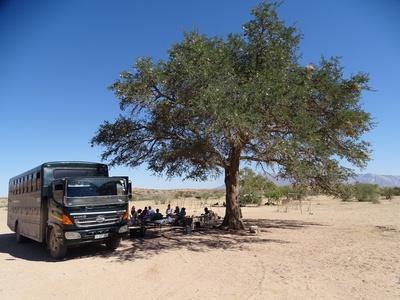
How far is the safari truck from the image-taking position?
35.0ft

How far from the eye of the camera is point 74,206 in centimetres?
1067

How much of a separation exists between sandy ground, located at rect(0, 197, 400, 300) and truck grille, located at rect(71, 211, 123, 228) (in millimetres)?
1212

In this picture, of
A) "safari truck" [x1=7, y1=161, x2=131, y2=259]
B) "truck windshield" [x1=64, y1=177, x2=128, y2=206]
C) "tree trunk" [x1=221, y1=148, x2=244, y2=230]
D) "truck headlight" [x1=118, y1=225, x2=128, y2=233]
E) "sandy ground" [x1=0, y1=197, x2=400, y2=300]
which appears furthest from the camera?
"tree trunk" [x1=221, y1=148, x2=244, y2=230]

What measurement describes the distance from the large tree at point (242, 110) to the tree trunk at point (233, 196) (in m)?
0.05

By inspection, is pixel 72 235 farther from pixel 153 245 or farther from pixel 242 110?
pixel 242 110

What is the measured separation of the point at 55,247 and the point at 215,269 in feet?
20.0

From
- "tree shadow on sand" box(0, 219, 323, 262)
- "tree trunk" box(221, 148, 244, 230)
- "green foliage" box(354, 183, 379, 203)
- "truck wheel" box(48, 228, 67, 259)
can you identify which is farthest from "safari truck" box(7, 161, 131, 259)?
"green foliage" box(354, 183, 379, 203)

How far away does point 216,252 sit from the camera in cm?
1133

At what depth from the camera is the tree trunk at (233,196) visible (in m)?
16.7

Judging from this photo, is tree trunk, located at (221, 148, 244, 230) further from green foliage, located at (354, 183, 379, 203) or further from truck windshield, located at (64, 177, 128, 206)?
green foliage, located at (354, 183, 379, 203)

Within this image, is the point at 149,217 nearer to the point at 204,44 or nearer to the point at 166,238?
the point at 166,238

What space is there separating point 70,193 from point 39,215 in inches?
91.4

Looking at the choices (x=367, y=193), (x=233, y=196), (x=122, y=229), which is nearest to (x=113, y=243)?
(x=122, y=229)

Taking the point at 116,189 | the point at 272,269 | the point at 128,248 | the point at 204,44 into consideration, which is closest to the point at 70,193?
the point at 116,189
